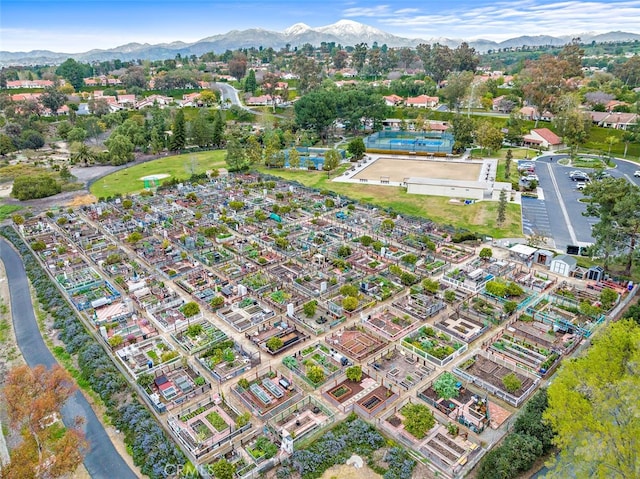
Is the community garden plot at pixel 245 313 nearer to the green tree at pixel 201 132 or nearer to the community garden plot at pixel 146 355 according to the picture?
the community garden plot at pixel 146 355

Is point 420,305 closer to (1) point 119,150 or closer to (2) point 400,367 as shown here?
(2) point 400,367

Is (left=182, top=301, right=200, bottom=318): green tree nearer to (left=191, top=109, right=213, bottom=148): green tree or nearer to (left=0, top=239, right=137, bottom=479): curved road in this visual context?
(left=0, top=239, right=137, bottom=479): curved road

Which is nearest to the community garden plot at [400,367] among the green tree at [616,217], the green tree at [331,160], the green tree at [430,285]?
the green tree at [430,285]

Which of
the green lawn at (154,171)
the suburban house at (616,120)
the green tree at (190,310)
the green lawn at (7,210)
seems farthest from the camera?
the suburban house at (616,120)

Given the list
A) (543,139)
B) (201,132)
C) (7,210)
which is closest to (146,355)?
(7,210)

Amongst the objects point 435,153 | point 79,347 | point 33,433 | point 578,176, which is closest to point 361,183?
point 435,153

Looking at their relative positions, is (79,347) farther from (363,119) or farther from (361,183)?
(363,119)
